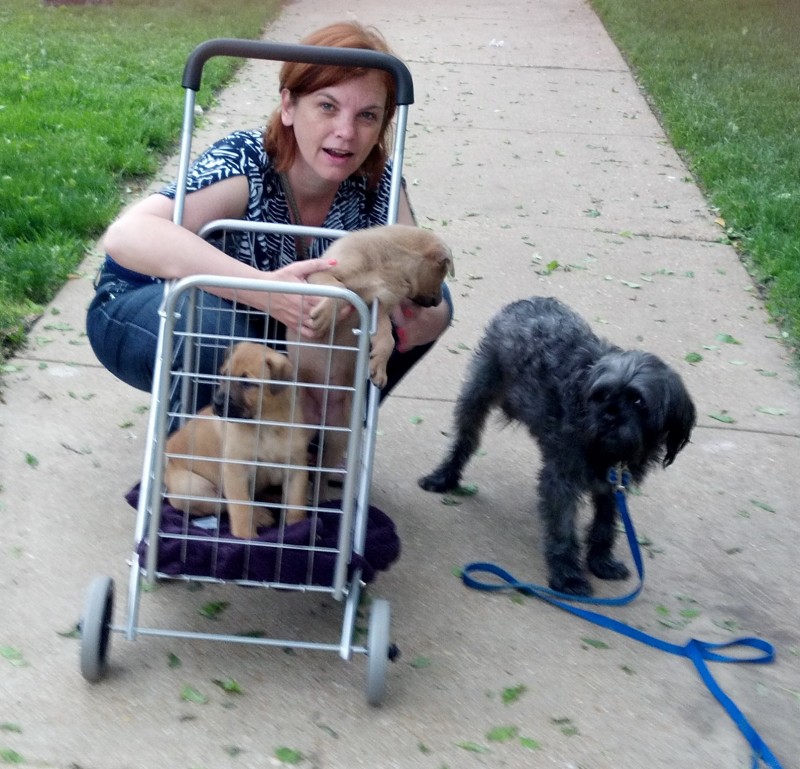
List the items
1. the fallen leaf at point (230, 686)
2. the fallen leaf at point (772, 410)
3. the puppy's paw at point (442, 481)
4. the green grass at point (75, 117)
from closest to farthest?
the fallen leaf at point (230, 686)
the puppy's paw at point (442, 481)
the fallen leaf at point (772, 410)
the green grass at point (75, 117)

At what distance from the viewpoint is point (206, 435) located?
133 inches

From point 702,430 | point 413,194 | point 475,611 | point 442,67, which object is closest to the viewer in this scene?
point 475,611

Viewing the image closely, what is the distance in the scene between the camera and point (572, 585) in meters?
3.96

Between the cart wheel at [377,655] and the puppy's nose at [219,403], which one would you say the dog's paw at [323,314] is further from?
the cart wheel at [377,655]

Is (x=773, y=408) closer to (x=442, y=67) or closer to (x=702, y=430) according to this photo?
(x=702, y=430)

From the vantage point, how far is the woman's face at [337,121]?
3.75 m

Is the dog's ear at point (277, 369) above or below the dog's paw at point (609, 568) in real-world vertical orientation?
above

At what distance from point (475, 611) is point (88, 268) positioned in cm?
354

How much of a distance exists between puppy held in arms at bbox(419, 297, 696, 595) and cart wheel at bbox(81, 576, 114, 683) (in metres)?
1.65

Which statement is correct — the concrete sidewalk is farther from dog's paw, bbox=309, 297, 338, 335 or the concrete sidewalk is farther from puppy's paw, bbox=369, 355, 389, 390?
dog's paw, bbox=309, 297, 338, 335

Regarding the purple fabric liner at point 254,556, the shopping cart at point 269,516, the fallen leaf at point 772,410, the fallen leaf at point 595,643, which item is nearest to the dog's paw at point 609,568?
the fallen leaf at point 595,643

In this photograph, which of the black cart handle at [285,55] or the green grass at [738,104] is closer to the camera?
the black cart handle at [285,55]

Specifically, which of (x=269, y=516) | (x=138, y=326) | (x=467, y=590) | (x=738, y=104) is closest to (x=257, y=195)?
(x=138, y=326)

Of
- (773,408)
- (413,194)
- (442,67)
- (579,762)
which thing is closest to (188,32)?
(442,67)
